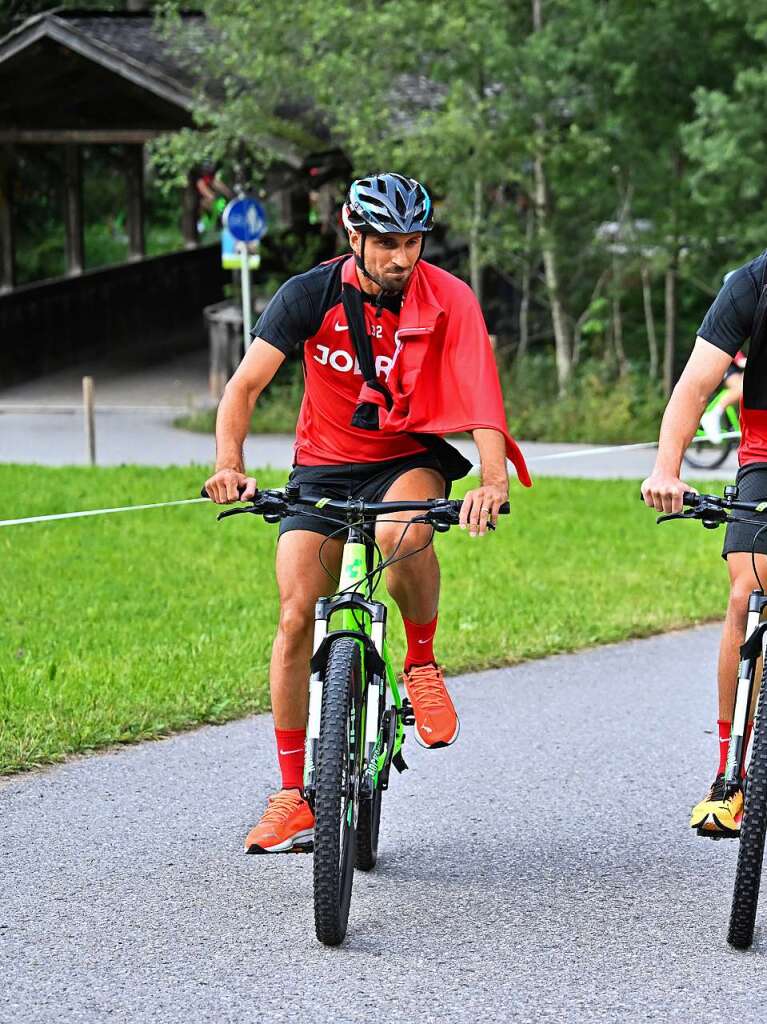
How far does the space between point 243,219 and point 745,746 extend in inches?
678

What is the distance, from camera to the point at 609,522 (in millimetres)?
13844

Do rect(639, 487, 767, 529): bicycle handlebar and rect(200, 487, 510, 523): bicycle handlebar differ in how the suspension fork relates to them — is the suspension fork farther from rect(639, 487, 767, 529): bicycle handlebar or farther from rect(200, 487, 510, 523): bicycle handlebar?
rect(200, 487, 510, 523): bicycle handlebar

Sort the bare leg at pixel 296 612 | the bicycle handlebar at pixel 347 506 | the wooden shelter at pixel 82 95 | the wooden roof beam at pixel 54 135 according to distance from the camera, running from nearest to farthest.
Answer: the bicycle handlebar at pixel 347 506, the bare leg at pixel 296 612, the wooden shelter at pixel 82 95, the wooden roof beam at pixel 54 135

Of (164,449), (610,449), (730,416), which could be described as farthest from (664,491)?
(164,449)

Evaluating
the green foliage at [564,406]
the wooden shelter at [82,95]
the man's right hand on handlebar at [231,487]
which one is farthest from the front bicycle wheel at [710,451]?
the man's right hand on handlebar at [231,487]

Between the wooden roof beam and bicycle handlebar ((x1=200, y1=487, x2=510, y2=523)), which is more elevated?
the wooden roof beam

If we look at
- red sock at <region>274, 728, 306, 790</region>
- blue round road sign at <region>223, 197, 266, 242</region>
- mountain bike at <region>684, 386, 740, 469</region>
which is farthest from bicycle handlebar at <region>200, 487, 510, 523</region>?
blue round road sign at <region>223, 197, 266, 242</region>

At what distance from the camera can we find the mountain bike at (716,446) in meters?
18.1

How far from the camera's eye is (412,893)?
5.28 meters

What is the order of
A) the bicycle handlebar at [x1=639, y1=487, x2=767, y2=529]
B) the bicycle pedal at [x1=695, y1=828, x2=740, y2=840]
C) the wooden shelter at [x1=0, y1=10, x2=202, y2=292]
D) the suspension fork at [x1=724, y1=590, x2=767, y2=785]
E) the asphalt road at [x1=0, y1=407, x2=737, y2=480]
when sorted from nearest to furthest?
the bicycle handlebar at [x1=639, y1=487, x2=767, y2=529] → the suspension fork at [x1=724, y1=590, x2=767, y2=785] → the bicycle pedal at [x1=695, y1=828, x2=740, y2=840] → the asphalt road at [x1=0, y1=407, x2=737, y2=480] → the wooden shelter at [x1=0, y1=10, x2=202, y2=292]

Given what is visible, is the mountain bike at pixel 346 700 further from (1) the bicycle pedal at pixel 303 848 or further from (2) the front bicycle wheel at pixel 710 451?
(2) the front bicycle wheel at pixel 710 451

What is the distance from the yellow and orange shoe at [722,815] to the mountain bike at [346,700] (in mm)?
899

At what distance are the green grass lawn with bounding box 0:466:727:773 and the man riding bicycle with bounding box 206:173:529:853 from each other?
189cm

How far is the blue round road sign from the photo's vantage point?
21.4m
